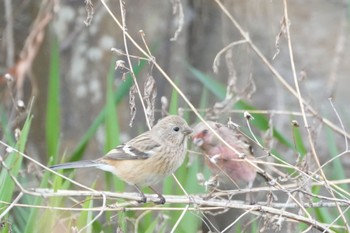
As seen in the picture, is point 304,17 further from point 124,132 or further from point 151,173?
point 151,173

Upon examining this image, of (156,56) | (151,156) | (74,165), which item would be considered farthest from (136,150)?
(156,56)

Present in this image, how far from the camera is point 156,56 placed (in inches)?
264

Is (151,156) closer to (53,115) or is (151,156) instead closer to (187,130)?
(187,130)

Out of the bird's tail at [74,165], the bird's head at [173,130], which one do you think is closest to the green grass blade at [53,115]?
the bird's tail at [74,165]

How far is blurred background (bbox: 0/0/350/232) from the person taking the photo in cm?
655

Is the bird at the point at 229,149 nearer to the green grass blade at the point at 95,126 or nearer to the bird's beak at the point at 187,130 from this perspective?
the bird's beak at the point at 187,130

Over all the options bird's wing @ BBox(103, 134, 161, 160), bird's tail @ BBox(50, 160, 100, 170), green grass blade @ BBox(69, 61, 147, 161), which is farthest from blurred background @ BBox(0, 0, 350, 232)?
bird's tail @ BBox(50, 160, 100, 170)

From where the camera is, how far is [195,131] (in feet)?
17.3

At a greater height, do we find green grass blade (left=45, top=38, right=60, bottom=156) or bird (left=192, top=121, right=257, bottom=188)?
green grass blade (left=45, top=38, right=60, bottom=156)

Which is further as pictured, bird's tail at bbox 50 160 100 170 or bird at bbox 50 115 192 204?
bird at bbox 50 115 192 204

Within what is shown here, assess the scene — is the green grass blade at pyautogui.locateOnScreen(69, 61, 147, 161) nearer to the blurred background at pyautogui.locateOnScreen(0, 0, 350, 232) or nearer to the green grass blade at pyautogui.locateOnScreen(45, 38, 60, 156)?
the green grass blade at pyautogui.locateOnScreen(45, 38, 60, 156)

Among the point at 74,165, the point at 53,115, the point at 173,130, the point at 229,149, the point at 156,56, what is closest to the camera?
the point at 74,165

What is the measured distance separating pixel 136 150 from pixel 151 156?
3.8 inches

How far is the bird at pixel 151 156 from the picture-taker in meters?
4.93
